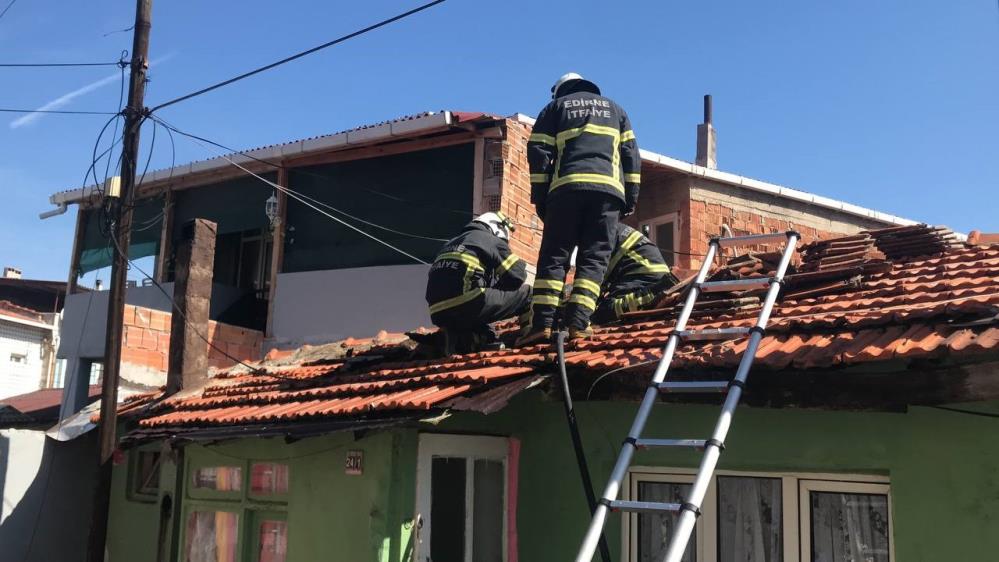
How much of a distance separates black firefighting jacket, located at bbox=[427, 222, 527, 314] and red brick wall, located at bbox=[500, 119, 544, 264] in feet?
12.0

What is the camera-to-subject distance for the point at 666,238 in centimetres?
1418

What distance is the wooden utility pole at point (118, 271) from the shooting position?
8.92m

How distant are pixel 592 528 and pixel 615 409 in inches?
68.0

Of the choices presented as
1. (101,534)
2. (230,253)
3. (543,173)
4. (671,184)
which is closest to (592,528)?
(543,173)

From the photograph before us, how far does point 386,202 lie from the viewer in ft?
41.2

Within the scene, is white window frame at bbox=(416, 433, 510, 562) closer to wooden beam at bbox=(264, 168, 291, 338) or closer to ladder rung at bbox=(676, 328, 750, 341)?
ladder rung at bbox=(676, 328, 750, 341)

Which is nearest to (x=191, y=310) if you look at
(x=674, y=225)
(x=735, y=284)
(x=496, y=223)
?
(x=496, y=223)

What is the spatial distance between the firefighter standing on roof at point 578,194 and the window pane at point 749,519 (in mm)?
1676

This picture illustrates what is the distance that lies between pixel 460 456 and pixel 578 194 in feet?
6.99

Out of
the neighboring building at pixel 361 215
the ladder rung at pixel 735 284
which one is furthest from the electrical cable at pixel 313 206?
the ladder rung at pixel 735 284

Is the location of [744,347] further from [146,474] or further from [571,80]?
[146,474]

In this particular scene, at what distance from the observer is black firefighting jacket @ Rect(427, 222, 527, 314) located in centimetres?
727

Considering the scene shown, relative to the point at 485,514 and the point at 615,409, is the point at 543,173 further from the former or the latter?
the point at 485,514

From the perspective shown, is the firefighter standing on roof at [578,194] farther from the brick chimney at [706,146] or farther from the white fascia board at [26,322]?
the white fascia board at [26,322]
